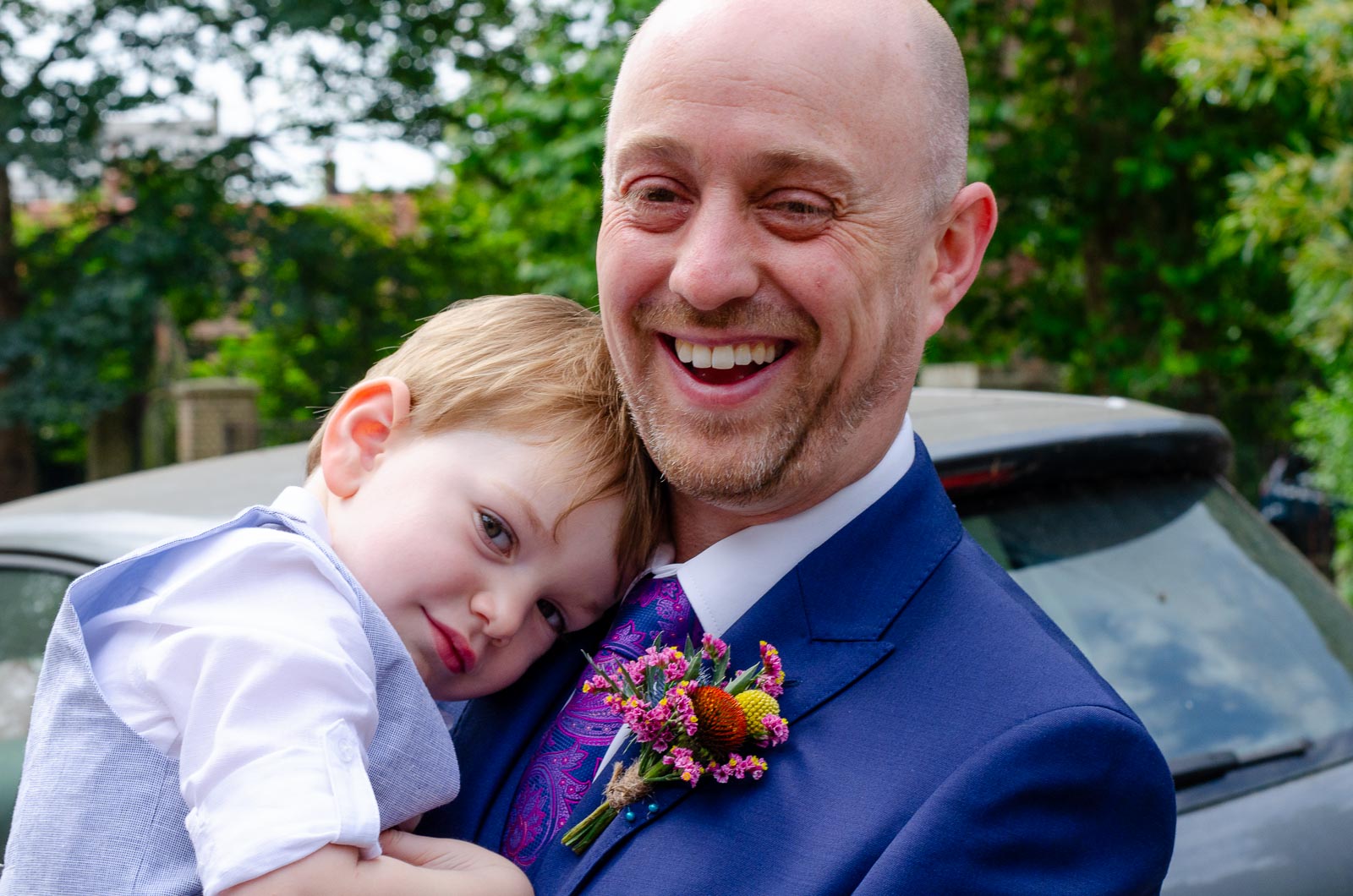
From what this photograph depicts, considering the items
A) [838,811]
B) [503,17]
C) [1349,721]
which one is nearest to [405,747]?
[838,811]

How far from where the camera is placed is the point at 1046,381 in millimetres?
11523

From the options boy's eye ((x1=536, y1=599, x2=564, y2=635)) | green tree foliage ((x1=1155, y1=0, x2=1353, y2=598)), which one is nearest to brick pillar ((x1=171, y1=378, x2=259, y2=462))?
green tree foliage ((x1=1155, y1=0, x2=1353, y2=598))

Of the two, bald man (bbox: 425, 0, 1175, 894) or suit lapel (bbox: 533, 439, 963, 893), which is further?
suit lapel (bbox: 533, 439, 963, 893)

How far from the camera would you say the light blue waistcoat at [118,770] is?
1535 millimetres

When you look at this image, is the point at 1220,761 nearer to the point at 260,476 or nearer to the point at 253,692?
the point at 253,692

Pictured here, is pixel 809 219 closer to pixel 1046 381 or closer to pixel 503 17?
pixel 1046 381

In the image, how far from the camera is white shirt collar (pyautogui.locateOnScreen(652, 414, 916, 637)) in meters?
1.81

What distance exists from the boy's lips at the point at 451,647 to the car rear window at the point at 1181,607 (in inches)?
43.6

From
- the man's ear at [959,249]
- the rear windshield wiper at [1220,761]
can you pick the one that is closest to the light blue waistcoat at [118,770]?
the man's ear at [959,249]

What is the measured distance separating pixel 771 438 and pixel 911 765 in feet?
1.50

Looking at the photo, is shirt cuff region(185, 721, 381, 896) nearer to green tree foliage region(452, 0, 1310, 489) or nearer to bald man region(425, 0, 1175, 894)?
bald man region(425, 0, 1175, 894)

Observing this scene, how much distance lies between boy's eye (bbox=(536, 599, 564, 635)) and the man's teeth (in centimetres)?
47

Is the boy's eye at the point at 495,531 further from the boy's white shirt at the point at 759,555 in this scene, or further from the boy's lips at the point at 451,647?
the boy's white shirt at the point at 759,555

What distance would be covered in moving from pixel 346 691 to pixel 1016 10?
36.0 feet
